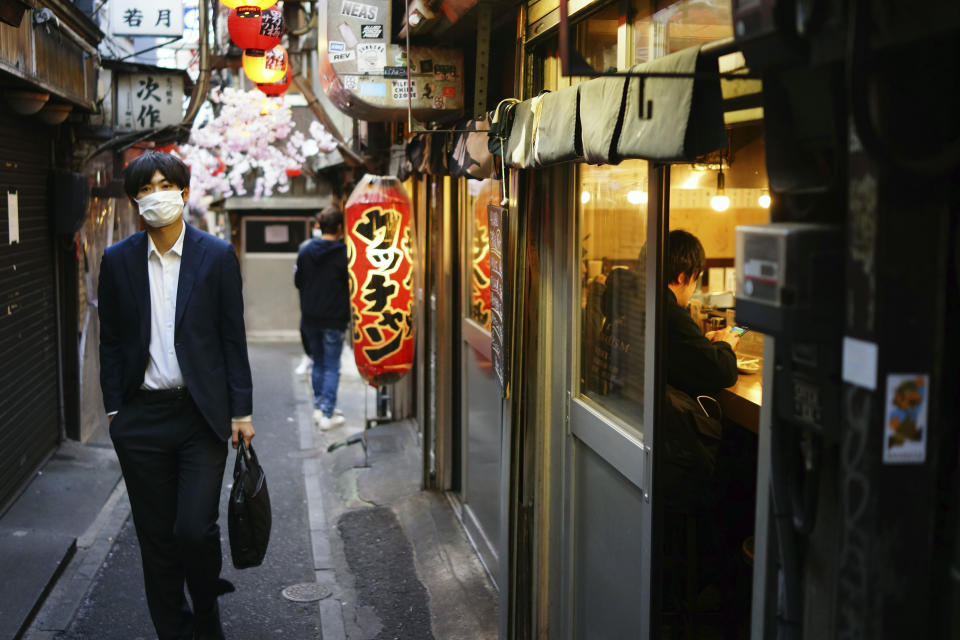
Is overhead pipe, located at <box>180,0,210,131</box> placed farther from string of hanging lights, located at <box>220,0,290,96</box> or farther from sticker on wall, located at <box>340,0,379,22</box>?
sticker on wall, located at <box>340,0,379,22</box>

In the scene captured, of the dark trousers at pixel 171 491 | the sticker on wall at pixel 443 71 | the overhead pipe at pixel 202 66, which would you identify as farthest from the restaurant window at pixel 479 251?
the overhead pipe at pixel 202 66

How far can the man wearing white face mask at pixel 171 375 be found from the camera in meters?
5.18

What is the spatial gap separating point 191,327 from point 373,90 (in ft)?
8.20

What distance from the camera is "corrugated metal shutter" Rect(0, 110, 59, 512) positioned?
28.6 ft

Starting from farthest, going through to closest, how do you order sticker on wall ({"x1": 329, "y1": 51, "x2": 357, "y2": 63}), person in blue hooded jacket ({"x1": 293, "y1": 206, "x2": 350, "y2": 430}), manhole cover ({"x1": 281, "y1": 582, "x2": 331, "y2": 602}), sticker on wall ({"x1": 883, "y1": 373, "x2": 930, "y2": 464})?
person in blue hooded jacket ({"x1": 293, "y1": 206, "x2": 350, "y2": 430}), manhole cover ({"x1": 281, "y1": 582, "x2": 331, "y2": 602}), sticker on wall ({"x1": 329, "y1": 51, "x2": 357, "y2": 63}), sticker on wall ({"x1": 883, "y1": 373, "x2": 930, "y2": 464})

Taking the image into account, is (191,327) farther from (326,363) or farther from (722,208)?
(326,363)

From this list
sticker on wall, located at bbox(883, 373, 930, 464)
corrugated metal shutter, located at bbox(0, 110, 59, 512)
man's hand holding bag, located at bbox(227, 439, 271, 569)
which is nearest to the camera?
sticker on wall, located at bbox(883, 373, 930, 464)

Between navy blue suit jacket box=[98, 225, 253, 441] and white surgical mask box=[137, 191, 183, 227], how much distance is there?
0.47 feet

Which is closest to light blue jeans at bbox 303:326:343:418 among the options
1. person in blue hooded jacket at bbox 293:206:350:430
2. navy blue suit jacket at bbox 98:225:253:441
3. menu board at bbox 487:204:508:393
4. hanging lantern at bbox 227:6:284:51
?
person in blue hooded jacket at bbox 293:206:350:430

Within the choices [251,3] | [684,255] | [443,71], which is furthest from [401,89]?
[251,3]

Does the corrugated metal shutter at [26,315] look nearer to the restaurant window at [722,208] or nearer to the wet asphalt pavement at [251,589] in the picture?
the wet asphalt pavement at [251,589]

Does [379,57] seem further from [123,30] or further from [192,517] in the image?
[123,30]

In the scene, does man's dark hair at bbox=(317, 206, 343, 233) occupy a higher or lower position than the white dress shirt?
higher

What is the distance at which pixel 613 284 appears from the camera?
5.06 metres
